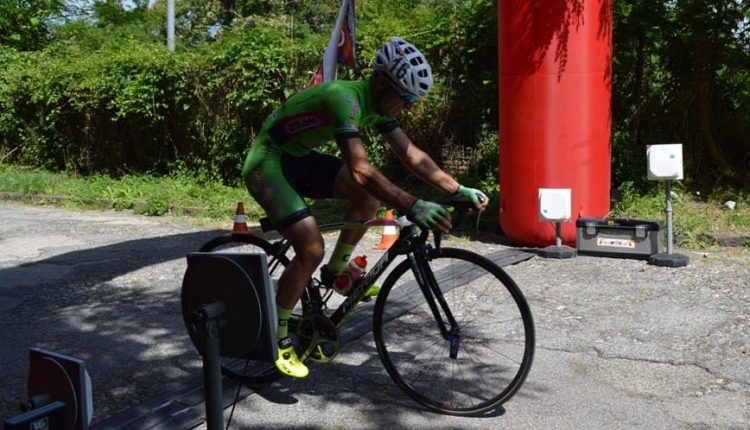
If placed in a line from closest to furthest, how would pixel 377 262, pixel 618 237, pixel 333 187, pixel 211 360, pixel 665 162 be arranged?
pixel 211 360, pixel 377 262, pixel 333 187, pixel 665 162, pixel 618 237

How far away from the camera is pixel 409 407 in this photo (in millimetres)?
4164

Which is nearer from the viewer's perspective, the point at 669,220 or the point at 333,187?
the point at 333,187

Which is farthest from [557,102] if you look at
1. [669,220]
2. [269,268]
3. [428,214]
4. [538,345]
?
[428,214]

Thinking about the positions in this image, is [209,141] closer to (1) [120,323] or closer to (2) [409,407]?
(1) [120,323]

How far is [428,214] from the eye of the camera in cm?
370

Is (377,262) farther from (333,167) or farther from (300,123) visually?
(300,123)

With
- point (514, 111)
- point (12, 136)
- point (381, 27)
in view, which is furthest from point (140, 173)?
point (514, 111)

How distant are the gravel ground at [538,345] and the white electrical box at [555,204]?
1.42 ft

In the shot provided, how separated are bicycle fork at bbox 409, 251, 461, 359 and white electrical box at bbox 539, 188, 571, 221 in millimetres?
4019

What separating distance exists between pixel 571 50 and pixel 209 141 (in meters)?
7.70

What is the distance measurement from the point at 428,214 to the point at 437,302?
59 centimetres

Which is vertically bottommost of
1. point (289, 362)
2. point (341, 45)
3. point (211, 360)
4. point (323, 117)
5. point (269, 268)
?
A: point (289, 362)

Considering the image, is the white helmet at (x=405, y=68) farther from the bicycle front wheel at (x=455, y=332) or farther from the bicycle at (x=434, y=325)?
the bicycle front wheel at (x=455, y=332)

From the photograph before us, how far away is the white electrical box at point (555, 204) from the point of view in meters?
7.91
